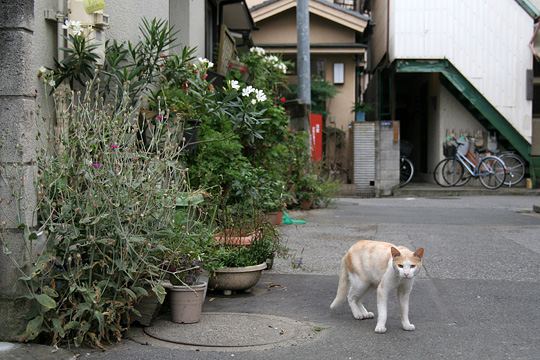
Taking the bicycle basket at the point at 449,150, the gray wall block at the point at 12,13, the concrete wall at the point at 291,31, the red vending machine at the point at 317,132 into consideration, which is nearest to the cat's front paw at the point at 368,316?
the gray wall block at the point at 12,13

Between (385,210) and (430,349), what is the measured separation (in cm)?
944

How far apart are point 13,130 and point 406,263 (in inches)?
115

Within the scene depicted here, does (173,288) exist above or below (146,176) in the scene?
below

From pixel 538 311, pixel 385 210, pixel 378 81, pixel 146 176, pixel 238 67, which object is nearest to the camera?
pixel 146 176

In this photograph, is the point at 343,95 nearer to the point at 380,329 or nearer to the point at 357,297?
the point at 357,297

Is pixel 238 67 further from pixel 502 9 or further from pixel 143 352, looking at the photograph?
pixel 502 9

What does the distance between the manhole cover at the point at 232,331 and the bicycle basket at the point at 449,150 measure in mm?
15002

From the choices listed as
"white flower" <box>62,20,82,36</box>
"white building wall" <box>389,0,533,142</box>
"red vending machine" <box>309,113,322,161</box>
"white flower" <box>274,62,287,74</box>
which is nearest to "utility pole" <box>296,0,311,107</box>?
"white flower" <box>274,62,287,74</box>

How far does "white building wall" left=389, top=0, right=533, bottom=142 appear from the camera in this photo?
17922mm

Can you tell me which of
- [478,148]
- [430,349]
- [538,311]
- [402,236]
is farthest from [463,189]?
[430,349]

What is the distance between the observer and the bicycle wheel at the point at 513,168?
60.7 ft

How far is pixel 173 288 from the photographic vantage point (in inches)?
192

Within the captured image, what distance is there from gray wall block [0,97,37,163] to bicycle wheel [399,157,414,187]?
53.2ft

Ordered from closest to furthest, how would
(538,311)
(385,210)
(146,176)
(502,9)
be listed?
(146,176), (538,311), (385,210), (502,9)
